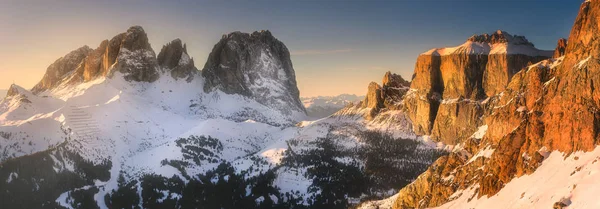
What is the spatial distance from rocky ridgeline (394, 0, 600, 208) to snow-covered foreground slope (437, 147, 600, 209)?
5.88 feet

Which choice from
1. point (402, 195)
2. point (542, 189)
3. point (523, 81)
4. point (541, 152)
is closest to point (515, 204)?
point (542, 189)

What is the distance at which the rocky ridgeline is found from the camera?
2906 inches

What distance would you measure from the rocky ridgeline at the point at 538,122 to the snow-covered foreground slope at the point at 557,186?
1.79 m

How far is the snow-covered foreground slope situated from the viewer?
62875 millimetres

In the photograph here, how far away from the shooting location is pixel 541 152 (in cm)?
7956

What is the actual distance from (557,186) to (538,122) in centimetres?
1781

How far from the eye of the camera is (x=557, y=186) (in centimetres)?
6869

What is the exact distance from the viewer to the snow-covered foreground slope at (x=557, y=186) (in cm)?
6288

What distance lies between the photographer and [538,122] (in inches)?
3290

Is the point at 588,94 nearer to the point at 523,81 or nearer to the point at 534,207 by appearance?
the point at 534,207

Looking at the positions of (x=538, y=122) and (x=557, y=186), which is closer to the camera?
(x=557, y=186)

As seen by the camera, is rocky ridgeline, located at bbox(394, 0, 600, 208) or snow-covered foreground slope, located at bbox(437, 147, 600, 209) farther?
rocky ridgeline, located at bbox(394, 0, 600, 208)

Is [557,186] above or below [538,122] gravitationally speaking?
below

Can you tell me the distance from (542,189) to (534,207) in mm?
3893
